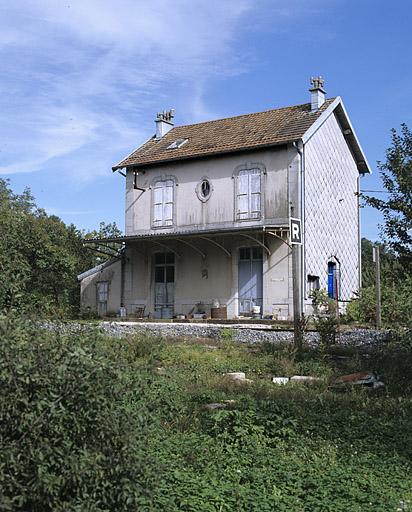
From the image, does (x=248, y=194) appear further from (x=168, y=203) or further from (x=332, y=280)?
(x=332, y=280)

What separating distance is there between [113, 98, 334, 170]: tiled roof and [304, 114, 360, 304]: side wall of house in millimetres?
885

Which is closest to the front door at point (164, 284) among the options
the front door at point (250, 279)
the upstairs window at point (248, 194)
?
the front door at point (250, 279)

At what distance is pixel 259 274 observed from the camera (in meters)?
21.4

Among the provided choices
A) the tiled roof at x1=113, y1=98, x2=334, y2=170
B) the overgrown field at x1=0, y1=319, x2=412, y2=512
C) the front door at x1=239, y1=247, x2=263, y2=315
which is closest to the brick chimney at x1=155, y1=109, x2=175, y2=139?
the tiled roof at x1=113, y1=98, x2=334, y2=170

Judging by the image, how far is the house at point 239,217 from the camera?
20984 mm

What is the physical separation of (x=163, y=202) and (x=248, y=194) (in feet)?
11.9

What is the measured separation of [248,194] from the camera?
21766mm

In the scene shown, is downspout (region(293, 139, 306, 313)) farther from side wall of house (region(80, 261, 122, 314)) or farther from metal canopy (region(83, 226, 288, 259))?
side wall of house (region(80, 261, 122, 314))

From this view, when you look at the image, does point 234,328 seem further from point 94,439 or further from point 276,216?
point 94,439

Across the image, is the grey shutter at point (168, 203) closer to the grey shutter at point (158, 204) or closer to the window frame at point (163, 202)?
the window frame at point (163, 202)

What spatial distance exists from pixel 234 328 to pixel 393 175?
5.28 m

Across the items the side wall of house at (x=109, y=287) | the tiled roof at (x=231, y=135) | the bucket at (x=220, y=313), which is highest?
the tiled roof at (x=231, y=135)

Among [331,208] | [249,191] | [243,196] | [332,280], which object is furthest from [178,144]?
[332,280]

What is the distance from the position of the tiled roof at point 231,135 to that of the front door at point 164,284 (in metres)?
3.58
